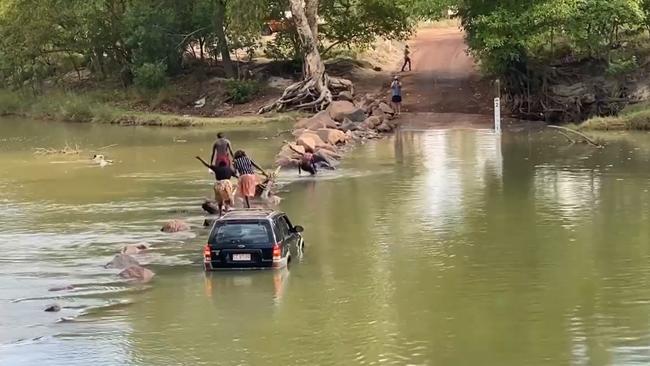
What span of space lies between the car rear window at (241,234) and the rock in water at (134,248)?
2.85m

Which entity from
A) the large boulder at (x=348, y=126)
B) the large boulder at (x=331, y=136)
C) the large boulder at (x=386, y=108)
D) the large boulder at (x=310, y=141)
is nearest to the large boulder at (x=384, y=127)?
the large boulder at (x=348, y=126)

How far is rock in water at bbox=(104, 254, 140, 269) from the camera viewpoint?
19.3 metres

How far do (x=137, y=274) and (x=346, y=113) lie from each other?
90.1ft

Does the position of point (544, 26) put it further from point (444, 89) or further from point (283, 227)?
point (283, 227)

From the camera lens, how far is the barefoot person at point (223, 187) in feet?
79.9

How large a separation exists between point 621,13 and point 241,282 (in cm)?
2953

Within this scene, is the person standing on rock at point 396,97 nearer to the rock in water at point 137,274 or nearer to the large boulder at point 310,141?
the large boulder at point 310,141

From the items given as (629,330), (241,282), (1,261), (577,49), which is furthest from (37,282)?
(577,49)

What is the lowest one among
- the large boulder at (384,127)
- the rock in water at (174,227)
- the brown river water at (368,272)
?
the brown river water at (368,272)

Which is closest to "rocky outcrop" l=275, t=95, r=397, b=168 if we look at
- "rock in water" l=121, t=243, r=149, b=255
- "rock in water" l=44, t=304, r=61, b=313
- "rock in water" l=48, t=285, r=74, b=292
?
"rock in water" l=121, t=243, r=149, b=255

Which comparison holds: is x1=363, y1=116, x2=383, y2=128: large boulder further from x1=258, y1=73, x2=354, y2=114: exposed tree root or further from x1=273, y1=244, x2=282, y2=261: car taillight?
x1=273, y1=244, x2=282, y2=261: car taillight

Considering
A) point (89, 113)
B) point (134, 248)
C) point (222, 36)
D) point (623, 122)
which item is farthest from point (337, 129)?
point (89, 113)

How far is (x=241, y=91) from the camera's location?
2251 inches

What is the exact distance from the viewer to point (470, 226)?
22703mm
